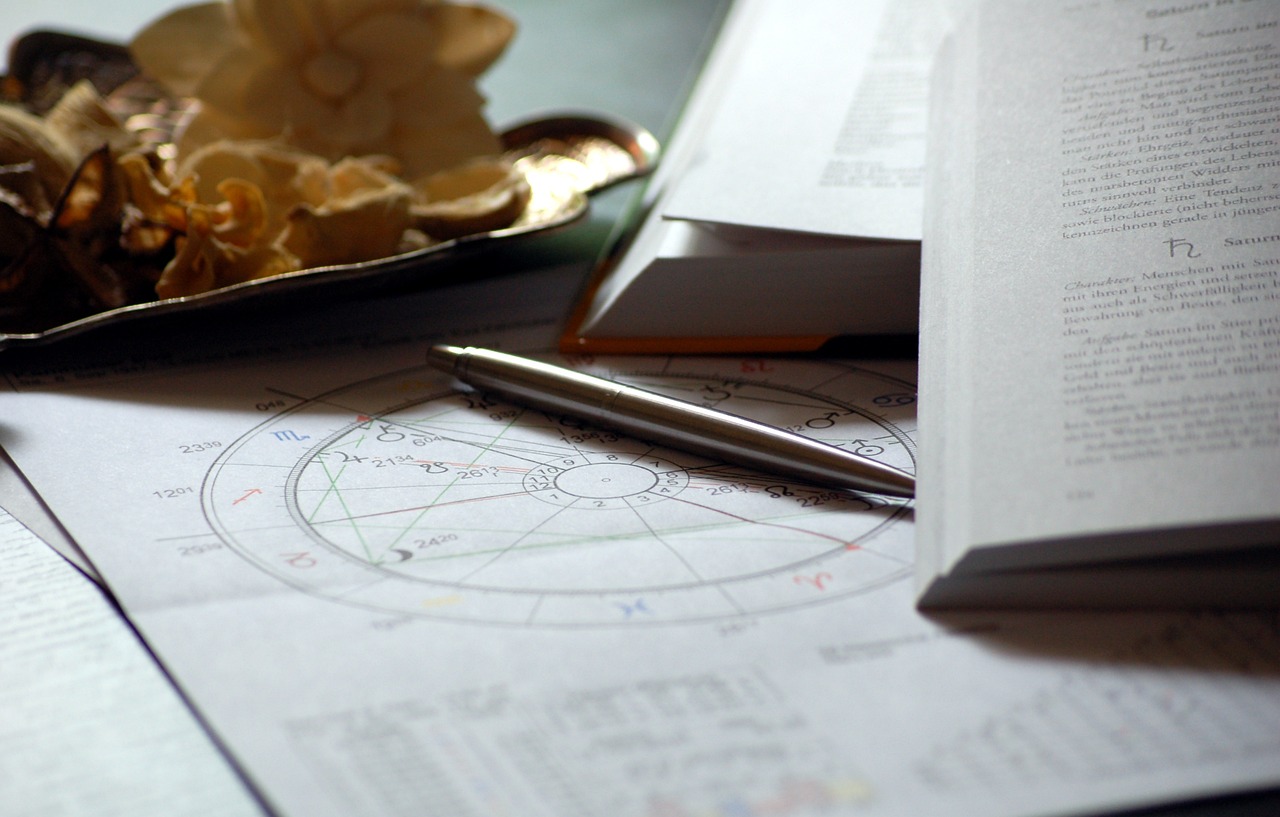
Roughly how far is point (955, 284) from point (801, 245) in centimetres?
12

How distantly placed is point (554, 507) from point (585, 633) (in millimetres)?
98

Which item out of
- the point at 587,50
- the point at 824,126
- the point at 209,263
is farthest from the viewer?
the point at 587,50

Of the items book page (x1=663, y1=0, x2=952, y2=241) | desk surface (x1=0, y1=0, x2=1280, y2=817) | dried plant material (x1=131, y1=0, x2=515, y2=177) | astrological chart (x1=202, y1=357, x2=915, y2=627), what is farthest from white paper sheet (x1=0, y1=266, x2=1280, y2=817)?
desk surface (x1=0, y1=0, x2=1280, y2=817)

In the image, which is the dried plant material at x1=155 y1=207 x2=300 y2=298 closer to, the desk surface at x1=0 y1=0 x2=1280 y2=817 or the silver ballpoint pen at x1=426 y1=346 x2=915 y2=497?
the silver ballpoint pen at x1=426 y1=346 x2=915 y2=497

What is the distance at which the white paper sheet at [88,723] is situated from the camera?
343 millimetres

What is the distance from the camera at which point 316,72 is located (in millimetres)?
713

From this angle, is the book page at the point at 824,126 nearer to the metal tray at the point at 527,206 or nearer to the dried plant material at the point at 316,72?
the metal tray at the point at 527,206

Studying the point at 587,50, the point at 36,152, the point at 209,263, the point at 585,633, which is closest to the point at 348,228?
the point at 209,263

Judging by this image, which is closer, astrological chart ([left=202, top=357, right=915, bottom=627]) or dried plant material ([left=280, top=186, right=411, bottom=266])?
astrological chart ([left=202, top=357, right=915, bottom=627])

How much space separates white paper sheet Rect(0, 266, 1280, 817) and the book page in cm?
10

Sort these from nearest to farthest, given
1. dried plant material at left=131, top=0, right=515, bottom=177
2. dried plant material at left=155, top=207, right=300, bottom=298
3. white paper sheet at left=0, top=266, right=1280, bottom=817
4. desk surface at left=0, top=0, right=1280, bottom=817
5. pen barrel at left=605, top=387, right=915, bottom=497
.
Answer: white paper sheet at left=0, top=266, right=1280, bottom=817 → pen barrel at left=605, top=387, right=915, bottom=497 → dried plant material at left=155, top=207, right=300, bottom=298 → dried plant material at left=131, top=0, right=515, bottom=177 → desk surface at left=0, top=0, right=1280, bottom=817

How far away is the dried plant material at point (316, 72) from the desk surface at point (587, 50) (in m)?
0.18

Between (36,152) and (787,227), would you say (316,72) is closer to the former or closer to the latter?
(36,152)

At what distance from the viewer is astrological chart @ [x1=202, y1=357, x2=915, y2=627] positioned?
0.43 meters
